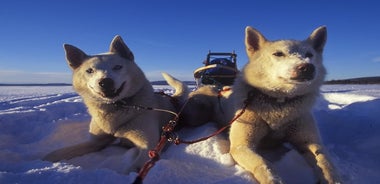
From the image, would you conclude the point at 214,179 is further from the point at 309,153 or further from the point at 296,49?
the point at 296,49

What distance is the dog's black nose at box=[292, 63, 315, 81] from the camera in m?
2.49

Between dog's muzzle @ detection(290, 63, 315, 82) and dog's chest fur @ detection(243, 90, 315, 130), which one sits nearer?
dog's muzzle @ detection(290, 63, 315, 82)

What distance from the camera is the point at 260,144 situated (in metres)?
2.94

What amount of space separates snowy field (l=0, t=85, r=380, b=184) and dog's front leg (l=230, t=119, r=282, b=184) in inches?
2.9

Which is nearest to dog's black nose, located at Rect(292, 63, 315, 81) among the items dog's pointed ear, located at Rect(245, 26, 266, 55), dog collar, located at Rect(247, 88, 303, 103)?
dog collar, located at Rect(247, 88, 303, 103)

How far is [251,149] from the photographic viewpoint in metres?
2.63

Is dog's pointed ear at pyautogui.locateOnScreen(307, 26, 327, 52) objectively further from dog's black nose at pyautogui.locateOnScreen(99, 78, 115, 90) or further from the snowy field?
dog's black nose at pyautogui.locateOnScreen(99, 78, 115, 90)

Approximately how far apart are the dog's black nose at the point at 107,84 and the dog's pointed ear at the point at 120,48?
0.69 meters

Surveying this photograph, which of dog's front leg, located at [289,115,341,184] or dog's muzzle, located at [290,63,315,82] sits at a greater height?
dog's muzzle, located at [290,63,315,82]

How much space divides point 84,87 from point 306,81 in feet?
6.97

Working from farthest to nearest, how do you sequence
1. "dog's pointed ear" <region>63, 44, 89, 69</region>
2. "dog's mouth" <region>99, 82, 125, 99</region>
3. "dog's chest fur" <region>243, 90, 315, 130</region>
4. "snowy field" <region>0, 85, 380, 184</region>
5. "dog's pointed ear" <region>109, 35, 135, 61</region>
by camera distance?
"dog's pointed ear" <region>109, 35, 135, 61</region> → "dog's pointed ear" <region>63, 44, 89, 69</region> → "dog's mouth" <region>99, 82, 125, 99</region> → "dog's chest fur" <region>243, 90, 315, 130</region> → "snowy field" <region>0, 85, 380, 184</region>

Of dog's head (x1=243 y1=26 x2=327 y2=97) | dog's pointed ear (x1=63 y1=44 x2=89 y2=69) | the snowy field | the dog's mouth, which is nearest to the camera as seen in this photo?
the snowy field

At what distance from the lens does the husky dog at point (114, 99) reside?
3.16 m

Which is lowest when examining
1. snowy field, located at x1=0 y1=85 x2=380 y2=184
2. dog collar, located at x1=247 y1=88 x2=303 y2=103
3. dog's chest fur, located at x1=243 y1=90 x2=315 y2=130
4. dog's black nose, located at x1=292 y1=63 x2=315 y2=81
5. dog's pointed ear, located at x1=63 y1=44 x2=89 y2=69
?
snowy field, located at x1=0 y1=85 x2=380 y2=184
